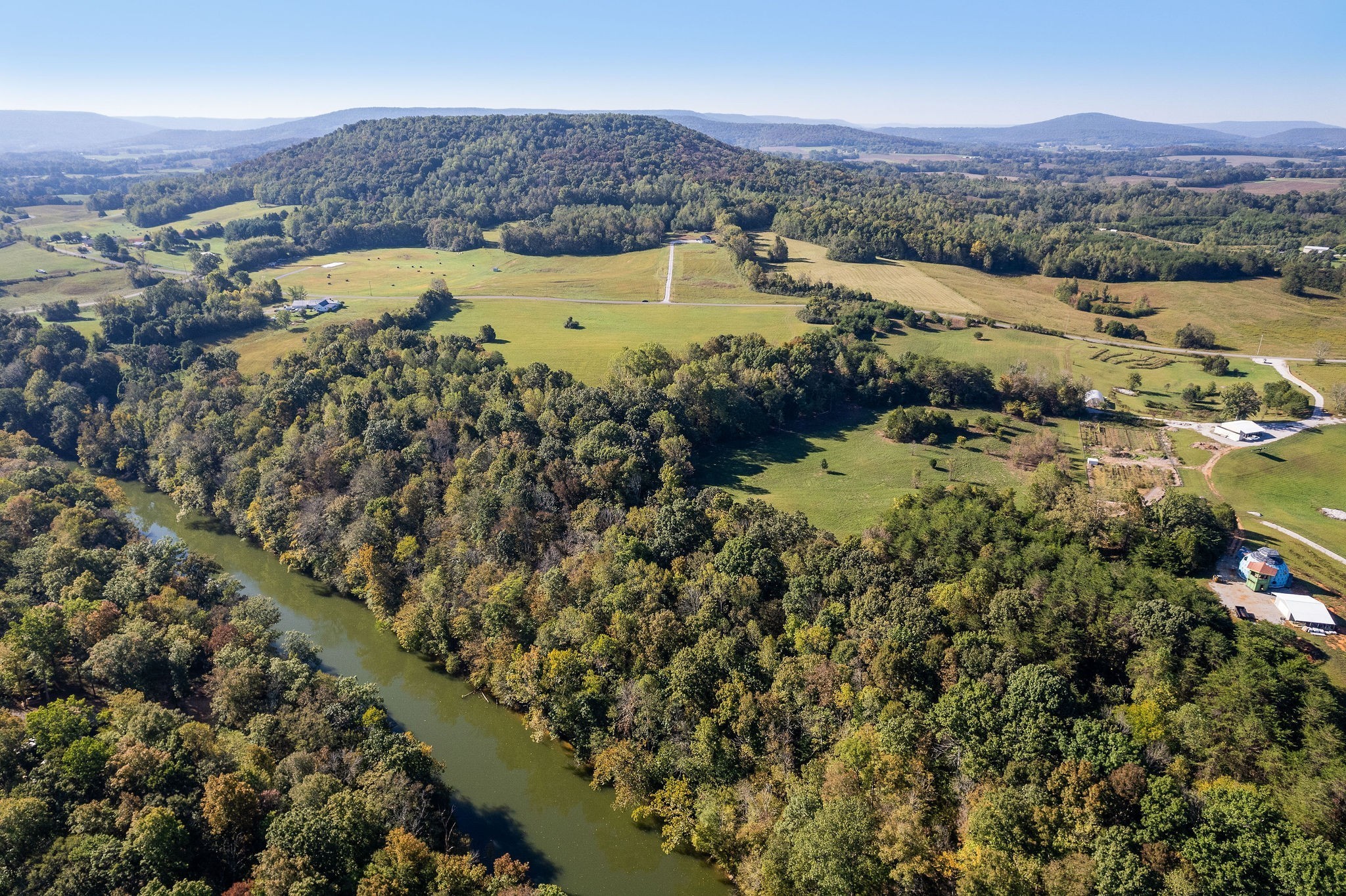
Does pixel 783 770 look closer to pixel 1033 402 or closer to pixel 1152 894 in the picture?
pixel 1152 894

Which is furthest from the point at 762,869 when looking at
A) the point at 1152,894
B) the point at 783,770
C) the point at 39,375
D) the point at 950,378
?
the point at 39,375

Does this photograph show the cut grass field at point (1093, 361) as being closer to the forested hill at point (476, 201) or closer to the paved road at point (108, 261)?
the forested hill at point (476, 201)

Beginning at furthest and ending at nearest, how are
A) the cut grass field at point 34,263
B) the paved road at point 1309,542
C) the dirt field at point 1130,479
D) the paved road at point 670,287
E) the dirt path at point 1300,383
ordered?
1. the cut grass field at point 34,263
2. the paved road at point 670,287
3. the dirt path at point 1300,383
4. the dirt field at point 1130,479
5. the paved road at point 1309,542

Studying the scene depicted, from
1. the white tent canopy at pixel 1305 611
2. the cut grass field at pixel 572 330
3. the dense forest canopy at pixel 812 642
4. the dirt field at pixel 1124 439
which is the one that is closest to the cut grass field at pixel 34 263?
the cut grass field at pixel 572 330

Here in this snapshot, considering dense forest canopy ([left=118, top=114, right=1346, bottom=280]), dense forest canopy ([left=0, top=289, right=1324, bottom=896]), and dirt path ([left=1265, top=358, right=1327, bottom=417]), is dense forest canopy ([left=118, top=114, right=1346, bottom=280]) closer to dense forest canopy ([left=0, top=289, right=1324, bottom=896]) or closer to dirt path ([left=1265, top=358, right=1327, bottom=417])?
dirt path ([left=1265, top=358, right=1327, bottom=417])

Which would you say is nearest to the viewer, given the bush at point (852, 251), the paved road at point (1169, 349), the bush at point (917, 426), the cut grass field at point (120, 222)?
the bush at point (917, 426)

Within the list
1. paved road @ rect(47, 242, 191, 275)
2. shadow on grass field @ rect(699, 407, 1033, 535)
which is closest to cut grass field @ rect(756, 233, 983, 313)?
shadow on grass field @ rect(699, 407, 1033, 535)
